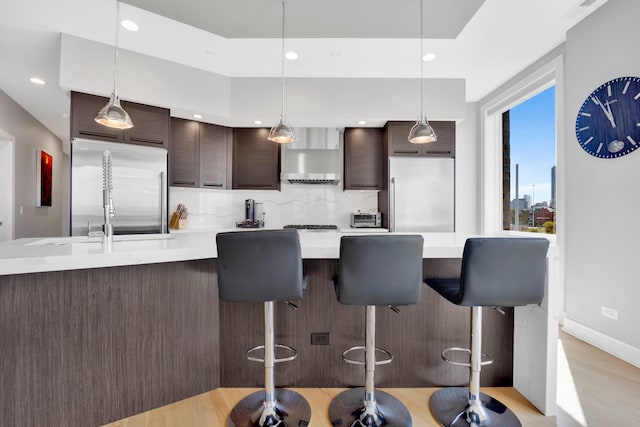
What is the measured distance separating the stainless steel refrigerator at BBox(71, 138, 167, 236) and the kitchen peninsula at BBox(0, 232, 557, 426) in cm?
121

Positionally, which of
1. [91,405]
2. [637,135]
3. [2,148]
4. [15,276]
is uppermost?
[2,148]

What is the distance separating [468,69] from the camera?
3.31m

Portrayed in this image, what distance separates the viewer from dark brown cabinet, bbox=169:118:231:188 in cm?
355

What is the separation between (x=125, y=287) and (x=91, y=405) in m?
0.62

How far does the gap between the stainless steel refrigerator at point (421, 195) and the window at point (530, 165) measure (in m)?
0.94

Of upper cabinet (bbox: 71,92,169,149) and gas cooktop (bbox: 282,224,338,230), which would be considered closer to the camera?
upper cabinet (bbox: 71,92,169,149)

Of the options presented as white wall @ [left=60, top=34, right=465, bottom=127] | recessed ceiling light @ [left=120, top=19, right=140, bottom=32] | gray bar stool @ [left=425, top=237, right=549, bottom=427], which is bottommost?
gray bar stool @ [left=425, top=237, right=549, bottom=427]

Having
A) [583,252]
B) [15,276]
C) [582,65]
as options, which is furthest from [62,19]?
[583,252]

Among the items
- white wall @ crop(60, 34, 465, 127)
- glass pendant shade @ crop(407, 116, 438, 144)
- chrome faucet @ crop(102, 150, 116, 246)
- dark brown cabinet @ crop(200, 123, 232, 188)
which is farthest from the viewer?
dark brown cabinet @ crop(200, 123, 232, 188)

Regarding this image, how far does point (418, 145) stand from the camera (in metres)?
3.60

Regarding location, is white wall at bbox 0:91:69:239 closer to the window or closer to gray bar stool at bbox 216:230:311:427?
gray bar stool at bbox 216:230:311:427

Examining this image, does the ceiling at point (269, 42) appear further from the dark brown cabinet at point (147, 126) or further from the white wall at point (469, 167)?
the white wall at point (469, 167)

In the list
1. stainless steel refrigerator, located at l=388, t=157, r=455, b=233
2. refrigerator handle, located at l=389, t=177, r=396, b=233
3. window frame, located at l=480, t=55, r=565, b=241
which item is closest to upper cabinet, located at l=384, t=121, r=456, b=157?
stainless steel refrigerator, located at l=388, t=157, r=455, b=233

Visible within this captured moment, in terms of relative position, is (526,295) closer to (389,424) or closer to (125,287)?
(389,424)
